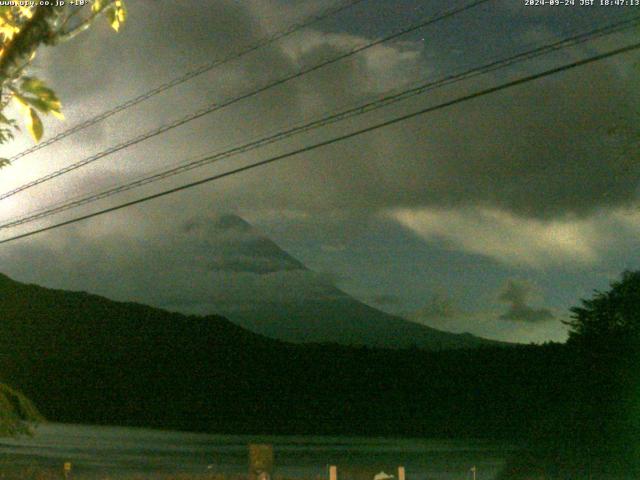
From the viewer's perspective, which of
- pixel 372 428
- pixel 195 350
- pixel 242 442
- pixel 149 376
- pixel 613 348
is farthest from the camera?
pixel 195 350

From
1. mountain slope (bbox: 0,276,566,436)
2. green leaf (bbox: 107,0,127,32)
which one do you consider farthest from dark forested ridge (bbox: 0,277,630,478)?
green leaf (bbox: 107,0,127,32)

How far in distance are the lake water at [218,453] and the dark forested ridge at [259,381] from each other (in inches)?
101

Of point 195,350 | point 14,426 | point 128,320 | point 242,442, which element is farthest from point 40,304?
point 14,426

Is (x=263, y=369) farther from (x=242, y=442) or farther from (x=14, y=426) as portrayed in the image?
(x=14, y=426)

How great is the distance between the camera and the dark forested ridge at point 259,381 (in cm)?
3928

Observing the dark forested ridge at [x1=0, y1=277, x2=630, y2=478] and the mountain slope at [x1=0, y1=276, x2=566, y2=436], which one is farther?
the mountain slope at [x1=0, y1=276, x2=566, y2=436]

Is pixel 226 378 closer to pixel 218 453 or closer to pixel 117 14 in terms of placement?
pixel 218 453

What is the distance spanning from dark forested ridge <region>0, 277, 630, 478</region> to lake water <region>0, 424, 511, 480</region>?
255 centimetres

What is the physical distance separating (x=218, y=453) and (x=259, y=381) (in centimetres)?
3829

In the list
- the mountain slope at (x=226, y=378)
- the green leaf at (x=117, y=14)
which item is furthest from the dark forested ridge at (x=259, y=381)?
the green leaf at (x=117, y=14)

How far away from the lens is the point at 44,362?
5669 cm

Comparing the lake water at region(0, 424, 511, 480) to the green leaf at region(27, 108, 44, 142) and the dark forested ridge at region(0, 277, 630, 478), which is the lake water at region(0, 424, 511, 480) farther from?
the green leaf at region(27, 108, 44, 142)

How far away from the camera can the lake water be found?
32188 mm

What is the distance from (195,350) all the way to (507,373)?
1977 inches
